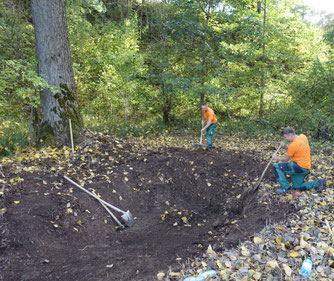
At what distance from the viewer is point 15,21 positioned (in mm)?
7059

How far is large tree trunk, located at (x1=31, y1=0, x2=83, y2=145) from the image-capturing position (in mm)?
5883

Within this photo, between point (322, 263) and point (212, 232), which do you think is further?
point (212, 232)

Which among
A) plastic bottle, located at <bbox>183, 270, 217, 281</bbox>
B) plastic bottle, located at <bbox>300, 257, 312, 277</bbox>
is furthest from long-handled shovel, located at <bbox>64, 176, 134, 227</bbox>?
plastic bottle, located at <bbox>300, 257, 312, 277</bbox>

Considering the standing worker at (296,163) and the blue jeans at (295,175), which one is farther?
the blue jeans at (295,175)

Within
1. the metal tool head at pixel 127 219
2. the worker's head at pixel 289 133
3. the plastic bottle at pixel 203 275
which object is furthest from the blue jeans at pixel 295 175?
the metal tool head at pixel 127 219

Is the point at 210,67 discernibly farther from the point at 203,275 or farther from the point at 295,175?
the point at 203,275

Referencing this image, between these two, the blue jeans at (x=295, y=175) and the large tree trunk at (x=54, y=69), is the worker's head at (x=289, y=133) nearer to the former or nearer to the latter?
the blue jeans at (x=295, y=175)

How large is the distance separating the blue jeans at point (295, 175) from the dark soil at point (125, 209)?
48 cm

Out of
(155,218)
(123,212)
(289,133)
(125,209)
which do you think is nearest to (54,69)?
(125,209)

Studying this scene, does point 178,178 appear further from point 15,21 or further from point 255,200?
point 15,21

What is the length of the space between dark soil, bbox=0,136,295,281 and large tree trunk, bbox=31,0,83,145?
2.92 ft

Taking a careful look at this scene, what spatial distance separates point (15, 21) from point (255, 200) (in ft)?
26.0

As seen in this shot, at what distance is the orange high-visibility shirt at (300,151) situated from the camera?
430cm

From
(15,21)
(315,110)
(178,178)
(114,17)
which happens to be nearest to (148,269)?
(178,178)
